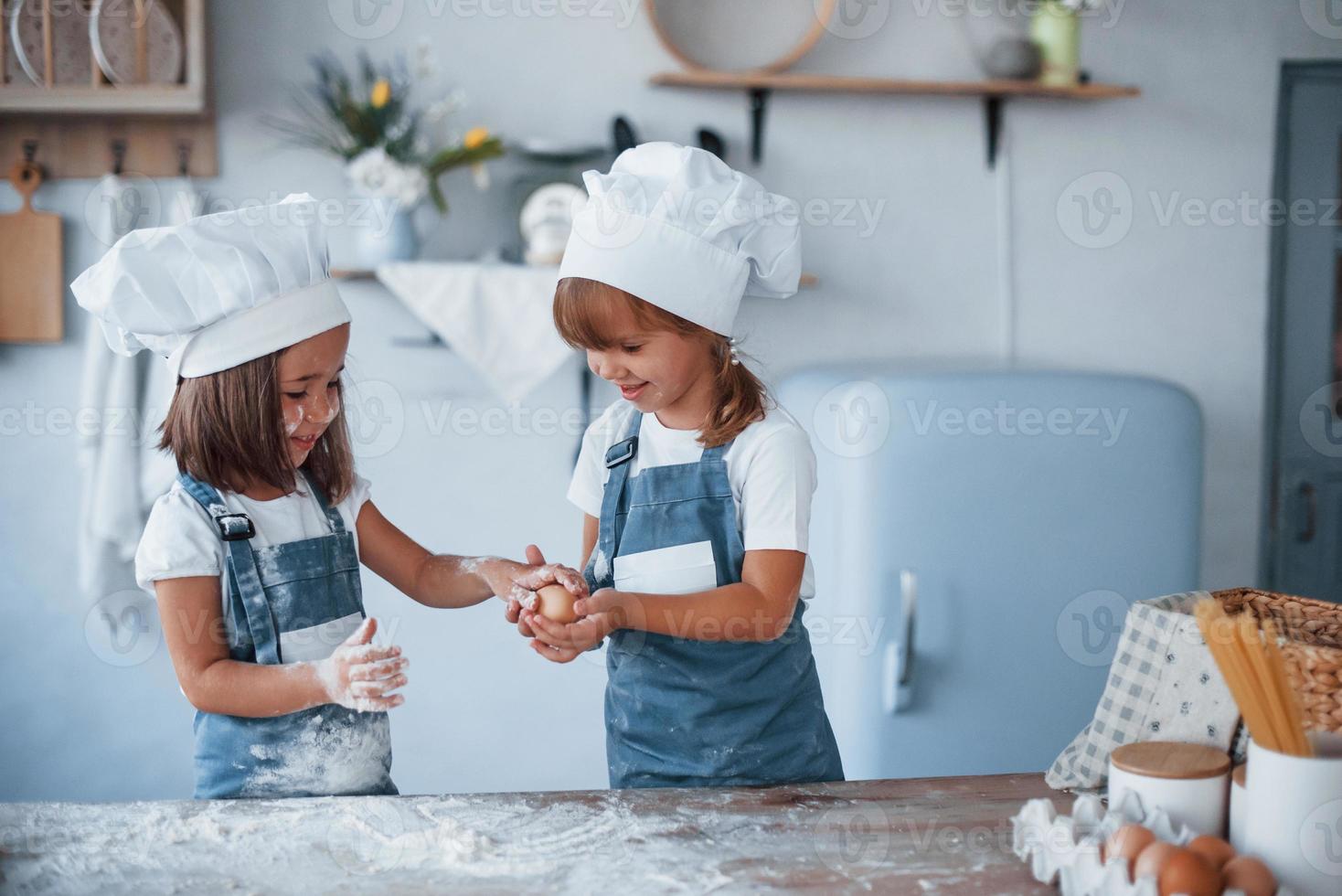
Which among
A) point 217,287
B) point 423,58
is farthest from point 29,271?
point 217,287

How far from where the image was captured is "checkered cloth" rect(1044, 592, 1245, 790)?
935 millimetres

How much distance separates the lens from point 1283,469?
8.02 ft

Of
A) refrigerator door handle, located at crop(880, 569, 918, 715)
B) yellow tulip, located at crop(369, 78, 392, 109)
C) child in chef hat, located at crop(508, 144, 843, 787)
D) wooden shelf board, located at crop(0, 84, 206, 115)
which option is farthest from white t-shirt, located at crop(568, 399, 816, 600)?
wooden shelf board, located at crop(0, 84, 206, 115)

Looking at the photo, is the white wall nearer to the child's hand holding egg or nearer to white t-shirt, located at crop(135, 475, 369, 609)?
white t-shirt, located at crop(135, 475, 369, 609)

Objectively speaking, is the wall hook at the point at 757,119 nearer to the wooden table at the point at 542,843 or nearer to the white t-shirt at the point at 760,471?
the white t-shirt at the point at 760,471

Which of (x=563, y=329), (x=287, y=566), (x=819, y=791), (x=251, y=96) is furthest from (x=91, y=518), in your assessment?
(x=819, y=791)

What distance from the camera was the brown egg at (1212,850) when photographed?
0.80m

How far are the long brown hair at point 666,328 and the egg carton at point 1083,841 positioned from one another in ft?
1.67

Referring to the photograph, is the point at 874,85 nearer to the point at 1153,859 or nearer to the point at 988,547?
the point at 988,547

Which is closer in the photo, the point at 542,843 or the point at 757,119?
the point at 542,843

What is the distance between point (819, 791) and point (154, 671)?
60.6 inches

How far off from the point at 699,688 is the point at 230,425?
56 cm

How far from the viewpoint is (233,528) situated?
3.67 ft

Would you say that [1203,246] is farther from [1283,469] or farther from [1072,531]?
[1072,531]
